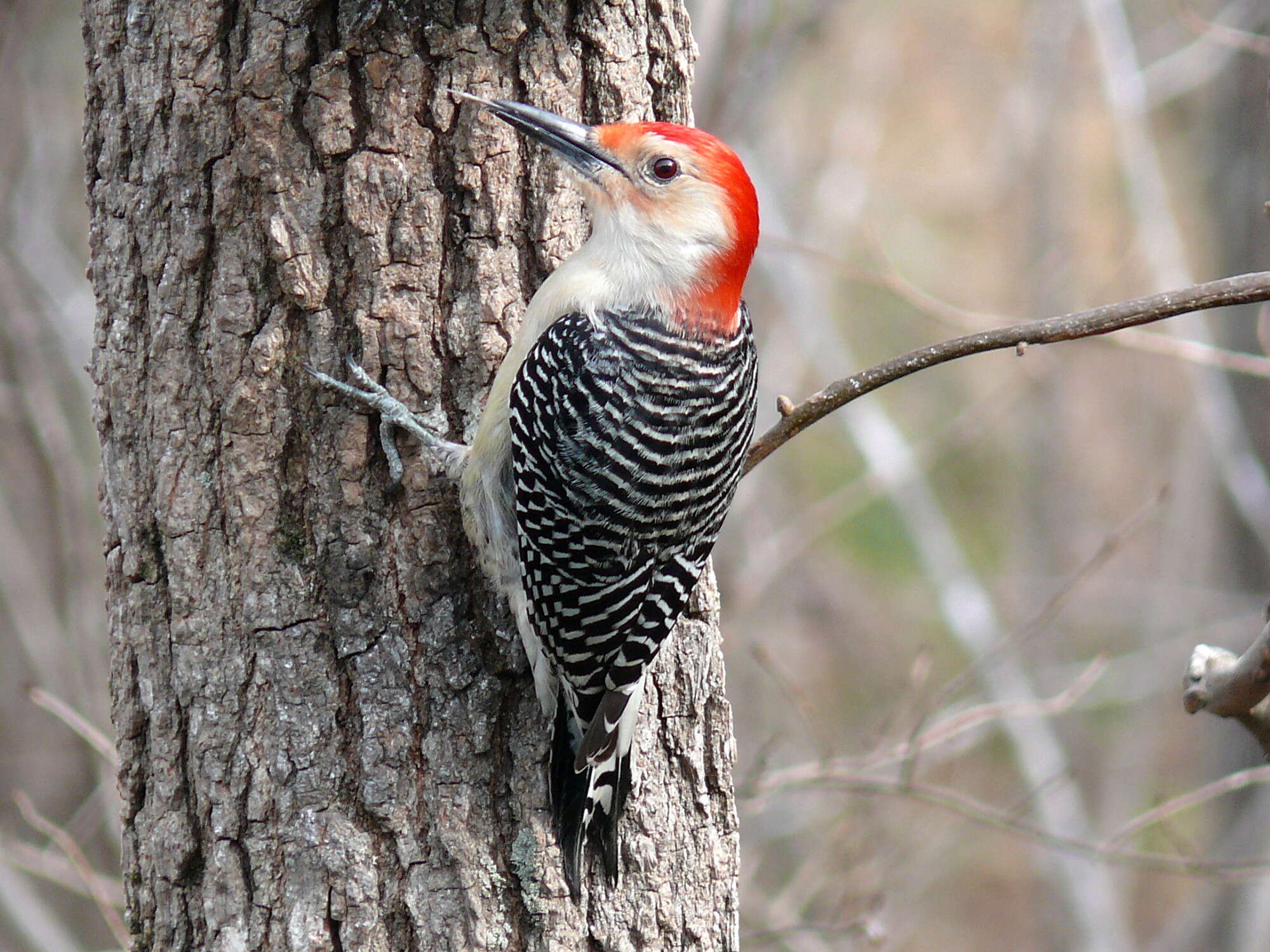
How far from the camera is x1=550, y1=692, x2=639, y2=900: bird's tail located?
2.61 metres

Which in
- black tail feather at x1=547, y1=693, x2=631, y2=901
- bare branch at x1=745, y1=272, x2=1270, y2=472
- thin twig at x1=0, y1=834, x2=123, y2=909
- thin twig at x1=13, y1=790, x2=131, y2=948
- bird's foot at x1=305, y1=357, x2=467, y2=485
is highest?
bare branch at x1=745, y1=272, x2=1270, y2=472

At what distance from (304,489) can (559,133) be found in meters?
0.95

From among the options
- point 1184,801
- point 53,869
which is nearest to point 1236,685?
point 1184,801

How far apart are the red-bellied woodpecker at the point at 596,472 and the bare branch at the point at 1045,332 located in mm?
291

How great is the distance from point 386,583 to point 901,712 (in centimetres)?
272

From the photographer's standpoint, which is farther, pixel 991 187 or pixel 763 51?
pixel 991 187

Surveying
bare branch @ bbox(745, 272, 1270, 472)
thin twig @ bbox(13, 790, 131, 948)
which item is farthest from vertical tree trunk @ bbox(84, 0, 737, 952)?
thin twig @ bbox(13, 790, 131, 948)

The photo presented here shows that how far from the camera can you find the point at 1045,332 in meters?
2.29

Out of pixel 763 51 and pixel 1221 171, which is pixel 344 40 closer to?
pixel 763 51

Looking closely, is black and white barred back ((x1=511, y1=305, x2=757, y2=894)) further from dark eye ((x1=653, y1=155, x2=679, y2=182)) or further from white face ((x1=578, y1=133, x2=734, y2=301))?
dark eye ((x1=653, y1=155, x2=679, y2=182))

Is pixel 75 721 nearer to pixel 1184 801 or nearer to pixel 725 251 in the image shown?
pixel 725 251

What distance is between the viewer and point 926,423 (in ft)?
35.9

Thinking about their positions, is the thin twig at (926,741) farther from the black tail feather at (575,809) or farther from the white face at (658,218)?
the white face at (658,218)

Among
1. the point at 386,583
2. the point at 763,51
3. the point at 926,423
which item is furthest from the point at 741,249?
the point at 926,423
